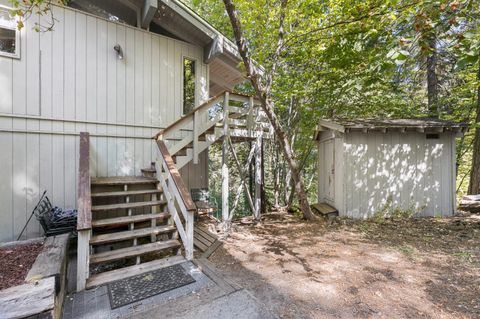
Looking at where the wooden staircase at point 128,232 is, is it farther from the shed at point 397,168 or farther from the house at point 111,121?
the shed at point 397,168

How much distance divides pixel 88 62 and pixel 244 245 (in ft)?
15.1

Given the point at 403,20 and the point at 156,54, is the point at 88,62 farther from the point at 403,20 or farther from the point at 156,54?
the point at 403,20

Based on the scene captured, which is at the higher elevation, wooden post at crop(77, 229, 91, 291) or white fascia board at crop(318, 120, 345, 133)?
white fascia board at crop(318, 120, 345, 133)

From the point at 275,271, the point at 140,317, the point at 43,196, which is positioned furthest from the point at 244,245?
the point at 43,196

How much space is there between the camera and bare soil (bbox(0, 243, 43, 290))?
8.77ft

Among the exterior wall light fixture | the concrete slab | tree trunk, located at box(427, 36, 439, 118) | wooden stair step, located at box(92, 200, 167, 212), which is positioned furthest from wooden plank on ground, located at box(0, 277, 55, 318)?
tree trunk, located at box(427, 36, 439, 118)

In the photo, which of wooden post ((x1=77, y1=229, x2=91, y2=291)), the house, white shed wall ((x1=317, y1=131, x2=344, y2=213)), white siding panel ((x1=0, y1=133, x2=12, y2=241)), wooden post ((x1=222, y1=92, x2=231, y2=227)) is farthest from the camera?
white shed wall ((x1=317, y1=131, x2=344, y2=213))

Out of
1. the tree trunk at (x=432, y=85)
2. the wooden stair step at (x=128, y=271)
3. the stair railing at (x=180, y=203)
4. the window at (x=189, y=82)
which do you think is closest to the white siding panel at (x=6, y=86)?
the stair railing at (x=180, y=203)

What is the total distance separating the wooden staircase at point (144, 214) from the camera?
3.13 meters

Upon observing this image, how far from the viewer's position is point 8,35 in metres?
4.23

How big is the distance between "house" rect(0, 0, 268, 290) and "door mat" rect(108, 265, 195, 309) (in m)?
0.31

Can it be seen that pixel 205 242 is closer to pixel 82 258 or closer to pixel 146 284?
pixel 146 284

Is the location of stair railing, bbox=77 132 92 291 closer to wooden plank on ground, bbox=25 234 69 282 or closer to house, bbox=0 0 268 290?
house, bbox=0 0 268 290

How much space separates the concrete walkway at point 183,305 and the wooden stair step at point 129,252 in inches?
14.9
